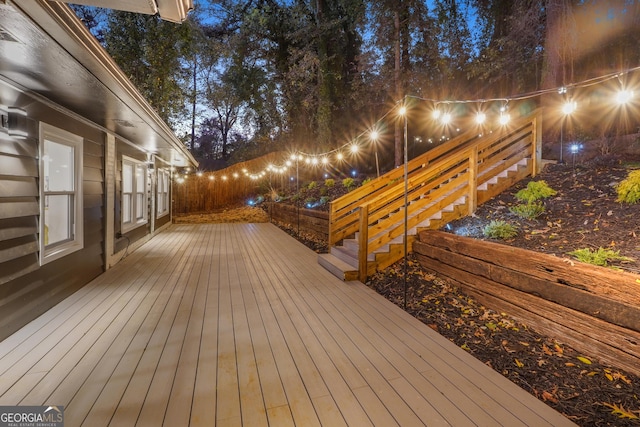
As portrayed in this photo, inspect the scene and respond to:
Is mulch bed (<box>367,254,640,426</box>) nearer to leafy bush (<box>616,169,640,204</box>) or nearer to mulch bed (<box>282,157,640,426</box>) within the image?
mulch bed (<box>282,157,640,426</box>)

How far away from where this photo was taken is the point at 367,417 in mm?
1695

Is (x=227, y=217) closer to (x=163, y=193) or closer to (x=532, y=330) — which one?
(x=163, y=193)

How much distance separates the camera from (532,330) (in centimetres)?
271

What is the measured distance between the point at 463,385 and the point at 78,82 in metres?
4.01

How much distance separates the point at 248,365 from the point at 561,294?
2.66 meters

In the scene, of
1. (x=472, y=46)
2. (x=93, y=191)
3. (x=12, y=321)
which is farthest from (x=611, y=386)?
(x=472, y=46)

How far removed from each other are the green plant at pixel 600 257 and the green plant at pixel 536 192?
1.75m

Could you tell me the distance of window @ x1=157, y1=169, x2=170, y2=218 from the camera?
30.7ft

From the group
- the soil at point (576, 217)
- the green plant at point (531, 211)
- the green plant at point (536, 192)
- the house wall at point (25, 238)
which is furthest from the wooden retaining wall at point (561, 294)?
the house wall at point (25, 238)

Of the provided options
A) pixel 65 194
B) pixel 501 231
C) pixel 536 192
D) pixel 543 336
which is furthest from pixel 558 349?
pixel 65 194

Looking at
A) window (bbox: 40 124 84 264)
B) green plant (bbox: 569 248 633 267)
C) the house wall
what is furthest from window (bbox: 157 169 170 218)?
green plant (bbox: 569 248 633 267)

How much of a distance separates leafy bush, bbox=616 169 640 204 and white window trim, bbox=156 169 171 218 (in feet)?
33.1

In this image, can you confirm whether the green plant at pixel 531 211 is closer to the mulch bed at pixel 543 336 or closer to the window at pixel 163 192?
the mulch bed at pixel 543 336

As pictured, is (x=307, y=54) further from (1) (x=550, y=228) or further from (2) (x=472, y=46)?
(1) (x=550, y=228)
